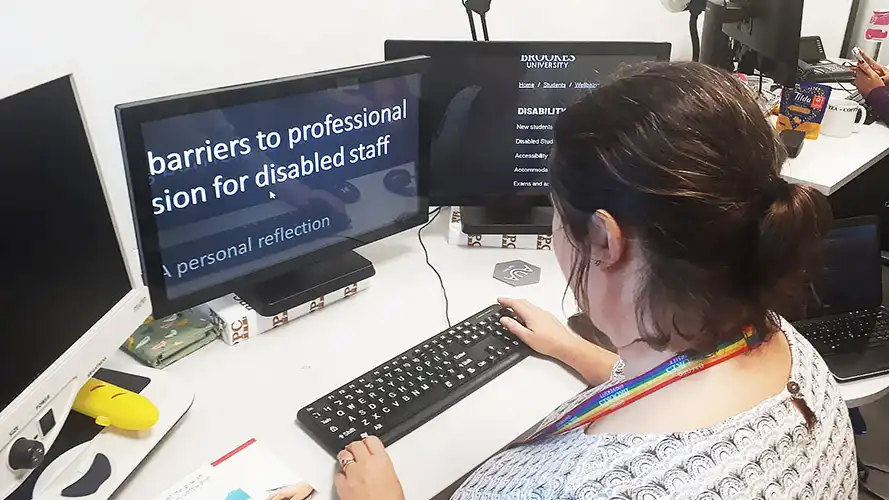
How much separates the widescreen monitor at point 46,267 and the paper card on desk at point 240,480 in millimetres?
176

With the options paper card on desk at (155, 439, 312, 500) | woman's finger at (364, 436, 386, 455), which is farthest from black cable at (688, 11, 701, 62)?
paper card on desk at (155, 439, 312, 500)

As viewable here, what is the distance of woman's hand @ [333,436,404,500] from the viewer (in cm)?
93

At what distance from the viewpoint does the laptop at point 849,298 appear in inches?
61.9

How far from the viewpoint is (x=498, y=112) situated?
5.02ft

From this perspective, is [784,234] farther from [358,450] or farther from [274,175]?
[274,175]

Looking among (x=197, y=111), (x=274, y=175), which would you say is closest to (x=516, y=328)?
(x=274, y=175)

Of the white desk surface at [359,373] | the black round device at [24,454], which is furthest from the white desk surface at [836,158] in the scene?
the black round device at [24,454]

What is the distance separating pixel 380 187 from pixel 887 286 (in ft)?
7.67

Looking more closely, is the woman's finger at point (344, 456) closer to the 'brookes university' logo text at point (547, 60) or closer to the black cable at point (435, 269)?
the black cable at point (435, 269)

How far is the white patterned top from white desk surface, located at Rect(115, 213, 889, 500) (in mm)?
202

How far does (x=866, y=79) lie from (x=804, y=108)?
0.42 m

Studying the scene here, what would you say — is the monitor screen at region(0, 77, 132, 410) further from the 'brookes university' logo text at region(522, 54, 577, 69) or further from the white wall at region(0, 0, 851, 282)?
the 'brookes university' logo text at region(522, 54, 577, 69)

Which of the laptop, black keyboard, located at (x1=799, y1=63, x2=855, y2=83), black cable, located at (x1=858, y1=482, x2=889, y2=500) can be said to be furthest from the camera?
black keyboard, located at (x1=799, y1=63, x2=855, y2=83)

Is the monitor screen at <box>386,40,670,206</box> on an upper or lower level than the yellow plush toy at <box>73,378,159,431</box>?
upper
